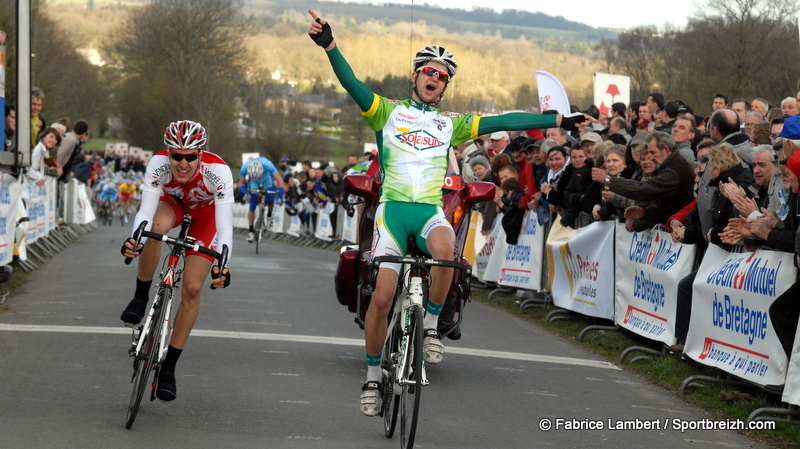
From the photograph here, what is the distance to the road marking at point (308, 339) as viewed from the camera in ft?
34.8

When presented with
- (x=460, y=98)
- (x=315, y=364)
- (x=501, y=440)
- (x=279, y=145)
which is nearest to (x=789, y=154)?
(x=501, y=440)

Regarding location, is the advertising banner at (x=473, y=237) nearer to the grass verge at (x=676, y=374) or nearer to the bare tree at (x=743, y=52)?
the grass verge at (x=676, y=374)

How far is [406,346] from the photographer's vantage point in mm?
6516

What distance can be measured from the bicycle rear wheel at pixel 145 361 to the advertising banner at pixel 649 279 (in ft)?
16.9

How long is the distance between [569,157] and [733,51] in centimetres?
3025

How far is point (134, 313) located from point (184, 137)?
1253 millimetres

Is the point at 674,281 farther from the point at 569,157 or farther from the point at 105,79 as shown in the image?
the point at 105,79

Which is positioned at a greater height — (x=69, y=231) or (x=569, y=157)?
(x=569, y=157)

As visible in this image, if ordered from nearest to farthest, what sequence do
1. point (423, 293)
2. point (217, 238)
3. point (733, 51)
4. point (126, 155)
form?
point (423, 293) < point (217, 238) < point (733, 51) < point (126, 155)

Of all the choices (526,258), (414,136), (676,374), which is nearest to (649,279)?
(676,374)

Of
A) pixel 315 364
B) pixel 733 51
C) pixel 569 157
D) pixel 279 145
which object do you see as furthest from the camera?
pixel 279 145

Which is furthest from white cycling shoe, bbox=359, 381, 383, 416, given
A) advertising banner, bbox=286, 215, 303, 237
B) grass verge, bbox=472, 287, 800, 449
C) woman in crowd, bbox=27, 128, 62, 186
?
advertising banner, bbox=286, 215, 303, 237

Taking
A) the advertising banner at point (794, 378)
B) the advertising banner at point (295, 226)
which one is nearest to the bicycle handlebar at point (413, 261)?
the advertising banner at point (794, 378)

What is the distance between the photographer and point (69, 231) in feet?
90.0
